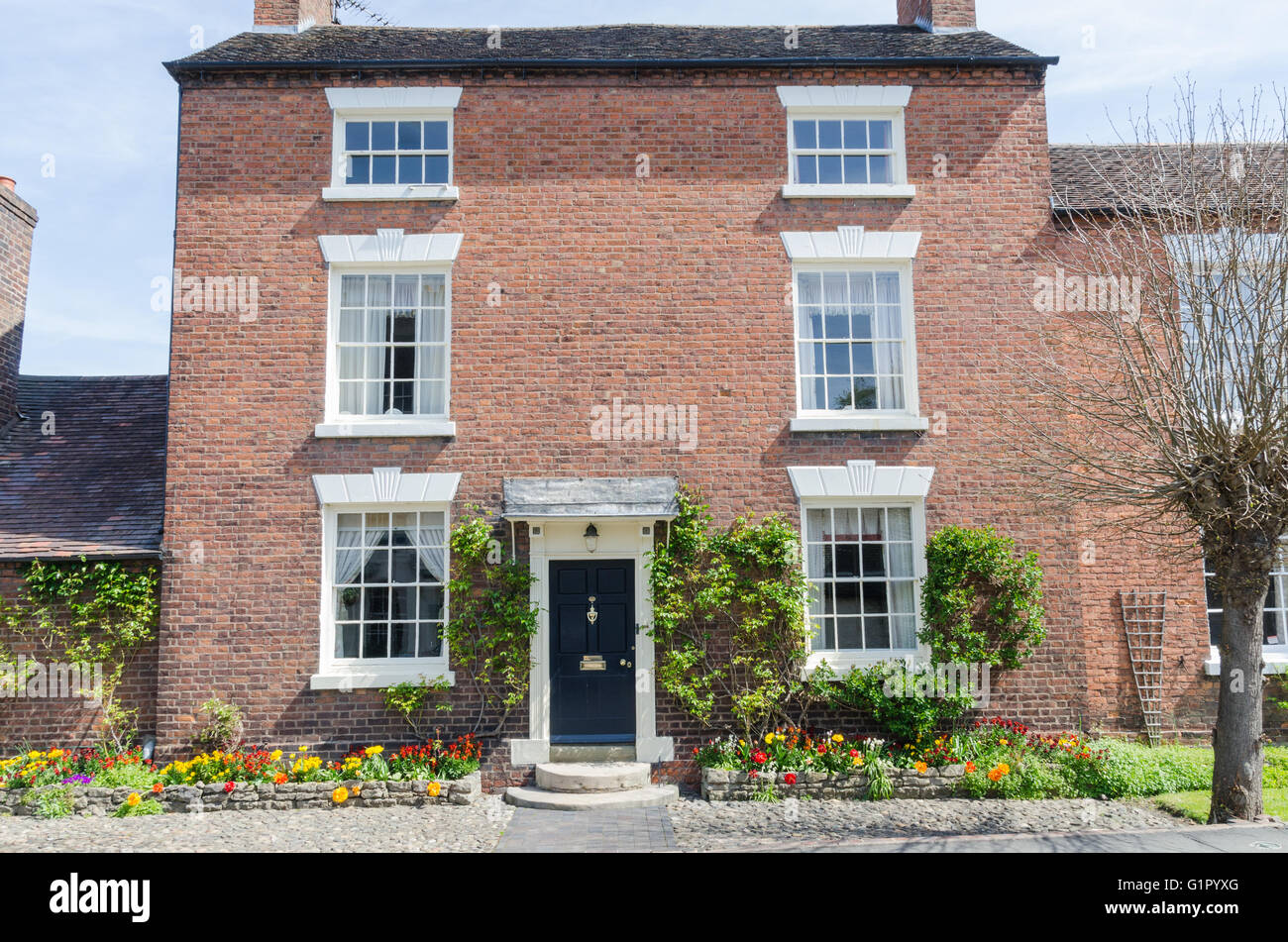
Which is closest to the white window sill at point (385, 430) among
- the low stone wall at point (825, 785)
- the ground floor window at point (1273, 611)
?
the low stone wall at point (825, 785)

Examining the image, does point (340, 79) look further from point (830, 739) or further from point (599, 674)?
point (830, 739)

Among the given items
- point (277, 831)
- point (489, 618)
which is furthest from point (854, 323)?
point (277, 831)

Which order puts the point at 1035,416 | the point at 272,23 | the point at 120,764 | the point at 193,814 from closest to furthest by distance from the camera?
the point at 193,814
the point at 120,764
the point at 1035,416
the point at 272,23

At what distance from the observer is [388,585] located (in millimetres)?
10906

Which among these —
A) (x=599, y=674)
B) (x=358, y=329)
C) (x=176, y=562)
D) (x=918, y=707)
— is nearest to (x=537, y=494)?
(x=599, y=674)

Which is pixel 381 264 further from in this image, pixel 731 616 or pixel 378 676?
pixel 731 616

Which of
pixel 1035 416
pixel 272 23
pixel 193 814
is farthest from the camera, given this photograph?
pixel 272 23

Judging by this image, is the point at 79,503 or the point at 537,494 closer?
the point at 537,494

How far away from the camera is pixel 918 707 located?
34.4 ft

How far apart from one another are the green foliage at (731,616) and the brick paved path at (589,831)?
1605 millimetres

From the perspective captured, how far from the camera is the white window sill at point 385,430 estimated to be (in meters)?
11.0

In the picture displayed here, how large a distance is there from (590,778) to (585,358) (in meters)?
4.89

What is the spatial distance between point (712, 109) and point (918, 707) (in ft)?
25.4

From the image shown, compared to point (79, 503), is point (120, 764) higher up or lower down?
lower down
